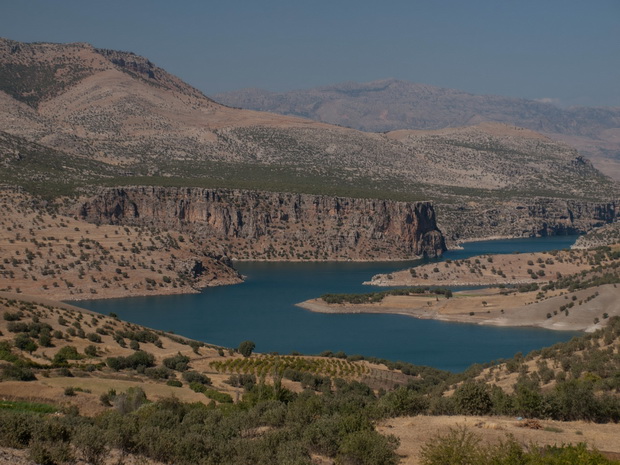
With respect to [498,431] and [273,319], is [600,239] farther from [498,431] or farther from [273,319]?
[498,431]

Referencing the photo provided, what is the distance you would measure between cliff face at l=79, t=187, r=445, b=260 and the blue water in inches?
1198

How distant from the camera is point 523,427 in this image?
92.5 feet

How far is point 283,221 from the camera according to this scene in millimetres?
155875

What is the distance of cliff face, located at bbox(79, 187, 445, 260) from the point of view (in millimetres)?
149750

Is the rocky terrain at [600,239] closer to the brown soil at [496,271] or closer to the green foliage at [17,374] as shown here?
the brown soil at [496,271]

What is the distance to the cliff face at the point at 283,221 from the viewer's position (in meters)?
150

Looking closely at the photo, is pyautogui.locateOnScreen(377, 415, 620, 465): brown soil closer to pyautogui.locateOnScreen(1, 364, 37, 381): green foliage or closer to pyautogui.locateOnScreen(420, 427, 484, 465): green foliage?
pyautogui.locateOnScreen(420, 427, 484, 465): green foliage

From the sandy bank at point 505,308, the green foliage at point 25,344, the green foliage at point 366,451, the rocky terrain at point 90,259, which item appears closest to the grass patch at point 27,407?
the green foliage at point 366,451

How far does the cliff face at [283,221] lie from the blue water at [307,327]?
1198 inches

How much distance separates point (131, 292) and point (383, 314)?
29.6 meters

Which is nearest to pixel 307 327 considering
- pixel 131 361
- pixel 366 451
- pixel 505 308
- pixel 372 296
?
pixel 372 296

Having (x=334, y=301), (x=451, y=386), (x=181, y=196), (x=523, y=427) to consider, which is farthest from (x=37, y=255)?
(x=523, y=427)

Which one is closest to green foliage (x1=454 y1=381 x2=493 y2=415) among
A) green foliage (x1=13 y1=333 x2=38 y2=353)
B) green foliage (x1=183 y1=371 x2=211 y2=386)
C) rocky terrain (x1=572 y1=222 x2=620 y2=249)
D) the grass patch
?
the grass patch

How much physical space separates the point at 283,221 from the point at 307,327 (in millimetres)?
71160
